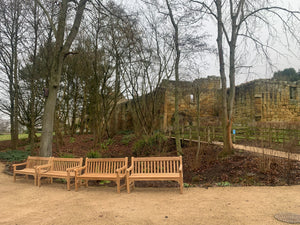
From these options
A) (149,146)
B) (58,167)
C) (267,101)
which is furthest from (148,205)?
(267,101)

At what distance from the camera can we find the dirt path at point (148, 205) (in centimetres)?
385

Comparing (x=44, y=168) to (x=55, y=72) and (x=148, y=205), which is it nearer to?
(x=55, y=72)

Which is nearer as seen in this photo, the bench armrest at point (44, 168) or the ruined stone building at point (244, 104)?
the bench armrest at point (44, 168)

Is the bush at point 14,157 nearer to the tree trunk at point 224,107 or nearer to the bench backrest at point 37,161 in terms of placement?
the bench backrest at point 37,161

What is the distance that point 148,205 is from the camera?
180 inches

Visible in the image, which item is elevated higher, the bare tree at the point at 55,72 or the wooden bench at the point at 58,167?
the bare tree at the point at 55,72

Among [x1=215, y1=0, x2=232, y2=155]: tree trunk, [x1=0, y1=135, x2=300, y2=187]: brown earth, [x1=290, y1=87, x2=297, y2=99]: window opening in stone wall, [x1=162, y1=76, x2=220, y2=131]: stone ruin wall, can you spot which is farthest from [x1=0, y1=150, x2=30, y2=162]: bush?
[x1=290, y1=87, x2=297, y2=99]: window opening in stone wall

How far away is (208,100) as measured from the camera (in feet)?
67.2

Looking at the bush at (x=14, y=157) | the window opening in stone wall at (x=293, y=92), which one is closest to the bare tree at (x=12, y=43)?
the bush at (x=14, y=157)

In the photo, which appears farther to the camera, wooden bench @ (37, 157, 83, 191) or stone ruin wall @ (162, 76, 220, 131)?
stone ruin wall @ (162, 76, 220, 131)

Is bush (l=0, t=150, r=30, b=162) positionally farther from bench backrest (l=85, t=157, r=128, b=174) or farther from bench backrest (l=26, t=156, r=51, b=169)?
bench backrest (l=85, t=157, r=128, b=174)

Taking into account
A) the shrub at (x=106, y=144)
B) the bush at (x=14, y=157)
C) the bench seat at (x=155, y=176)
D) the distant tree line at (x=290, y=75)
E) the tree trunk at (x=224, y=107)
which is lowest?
the bush at (x=14, y=157)

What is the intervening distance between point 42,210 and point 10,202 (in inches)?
44.2

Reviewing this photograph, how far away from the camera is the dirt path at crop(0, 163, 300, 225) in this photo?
3848 millimetres
